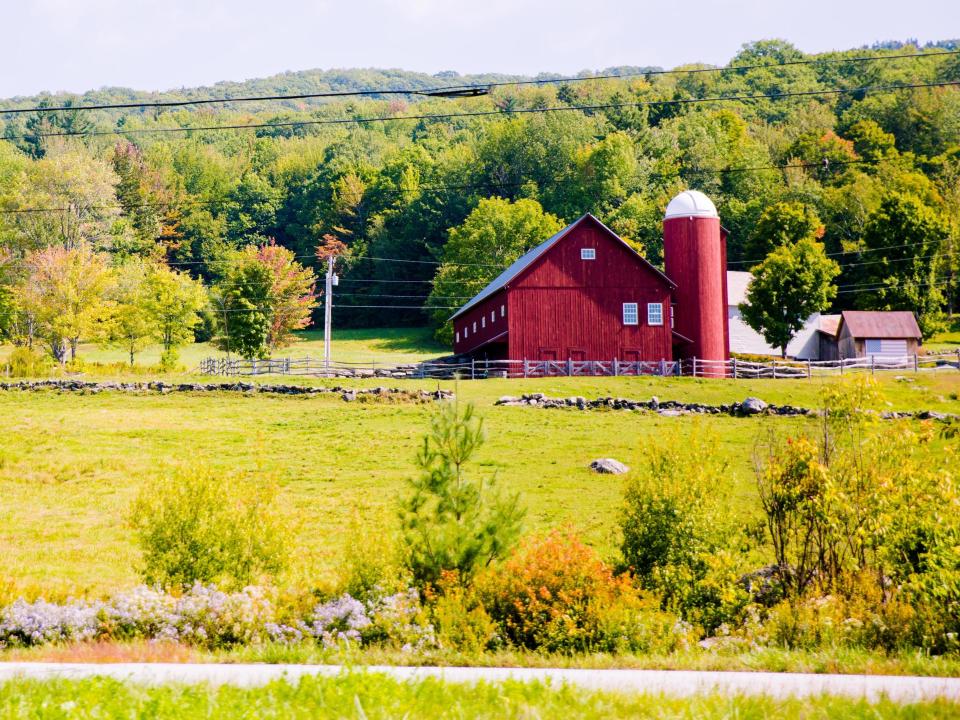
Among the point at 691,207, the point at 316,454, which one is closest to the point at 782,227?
the point at 691,207

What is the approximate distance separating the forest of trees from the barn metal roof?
5.25 metres

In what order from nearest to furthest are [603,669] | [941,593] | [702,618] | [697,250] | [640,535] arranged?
[603,669] < [941,593] < [702,618] < [640,535] < [697,250]

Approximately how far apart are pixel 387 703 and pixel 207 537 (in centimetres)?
756

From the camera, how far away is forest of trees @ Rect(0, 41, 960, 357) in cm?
6938

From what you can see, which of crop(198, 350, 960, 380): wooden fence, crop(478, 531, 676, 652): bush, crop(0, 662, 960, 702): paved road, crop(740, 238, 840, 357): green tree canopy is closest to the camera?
crop(0, 662, 960, 702): paved road

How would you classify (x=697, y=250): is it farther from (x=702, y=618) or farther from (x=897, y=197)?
(x=702, y=618)

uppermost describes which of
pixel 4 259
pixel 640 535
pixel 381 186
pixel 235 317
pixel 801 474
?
pixel 381 186

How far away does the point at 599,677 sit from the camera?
9.29 m

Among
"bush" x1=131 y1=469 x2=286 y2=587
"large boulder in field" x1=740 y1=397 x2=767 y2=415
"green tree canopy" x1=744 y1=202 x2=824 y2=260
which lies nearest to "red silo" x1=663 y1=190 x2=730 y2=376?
"large boulder in field" x1=740 y1=397 x2=767 y2=415

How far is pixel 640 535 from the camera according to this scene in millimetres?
15398

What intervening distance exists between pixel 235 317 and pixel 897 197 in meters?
44.7

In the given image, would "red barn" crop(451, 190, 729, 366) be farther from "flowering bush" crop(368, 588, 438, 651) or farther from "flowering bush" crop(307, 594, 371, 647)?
"flowering bush" crop(307, 594, 371, 647)

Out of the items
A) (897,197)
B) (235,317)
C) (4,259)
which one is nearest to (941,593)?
(235,317)

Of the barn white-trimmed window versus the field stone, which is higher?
the barn white-trimmed window
